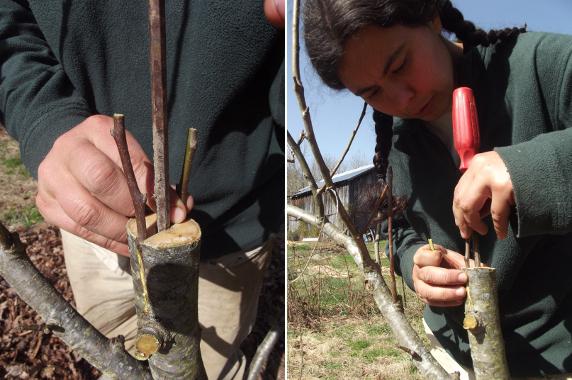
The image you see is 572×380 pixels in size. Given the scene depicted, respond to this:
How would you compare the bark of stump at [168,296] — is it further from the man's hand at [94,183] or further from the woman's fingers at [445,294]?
the woman's fingers at [445,294]

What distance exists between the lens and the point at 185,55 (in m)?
1.08

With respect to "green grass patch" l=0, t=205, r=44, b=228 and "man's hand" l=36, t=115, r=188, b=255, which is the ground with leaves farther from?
"man's hand" l=36, t=115, r=188, b=255

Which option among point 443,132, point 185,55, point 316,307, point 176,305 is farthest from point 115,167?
point 316,307

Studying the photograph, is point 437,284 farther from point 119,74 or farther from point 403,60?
point 119,74

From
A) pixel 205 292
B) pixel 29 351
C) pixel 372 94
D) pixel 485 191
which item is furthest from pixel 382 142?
pixel 29 351

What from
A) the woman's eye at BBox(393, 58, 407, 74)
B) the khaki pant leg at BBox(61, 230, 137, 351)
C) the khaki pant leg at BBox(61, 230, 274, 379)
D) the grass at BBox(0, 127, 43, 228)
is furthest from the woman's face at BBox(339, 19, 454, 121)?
the grass at BBox(0, 127, 43, 228)

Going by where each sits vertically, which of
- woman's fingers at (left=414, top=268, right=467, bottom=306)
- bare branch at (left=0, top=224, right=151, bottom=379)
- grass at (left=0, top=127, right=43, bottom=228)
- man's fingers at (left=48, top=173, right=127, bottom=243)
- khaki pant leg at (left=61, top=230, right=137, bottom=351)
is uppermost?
man's fingers at (left=48, top=173, right=127, bottom=243)

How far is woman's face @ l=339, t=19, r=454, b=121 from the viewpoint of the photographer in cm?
84

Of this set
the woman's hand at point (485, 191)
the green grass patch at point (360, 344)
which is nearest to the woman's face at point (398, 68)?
the woman's hand at point (485, 191)

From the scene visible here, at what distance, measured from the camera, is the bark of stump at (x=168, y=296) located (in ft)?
1.96

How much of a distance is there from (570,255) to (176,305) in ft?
2.44

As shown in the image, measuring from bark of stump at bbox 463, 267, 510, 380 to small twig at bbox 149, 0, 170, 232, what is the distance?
0.41 meters

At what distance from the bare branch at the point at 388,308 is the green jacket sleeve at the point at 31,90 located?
0.44 m

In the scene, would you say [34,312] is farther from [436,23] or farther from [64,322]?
[436,23]
